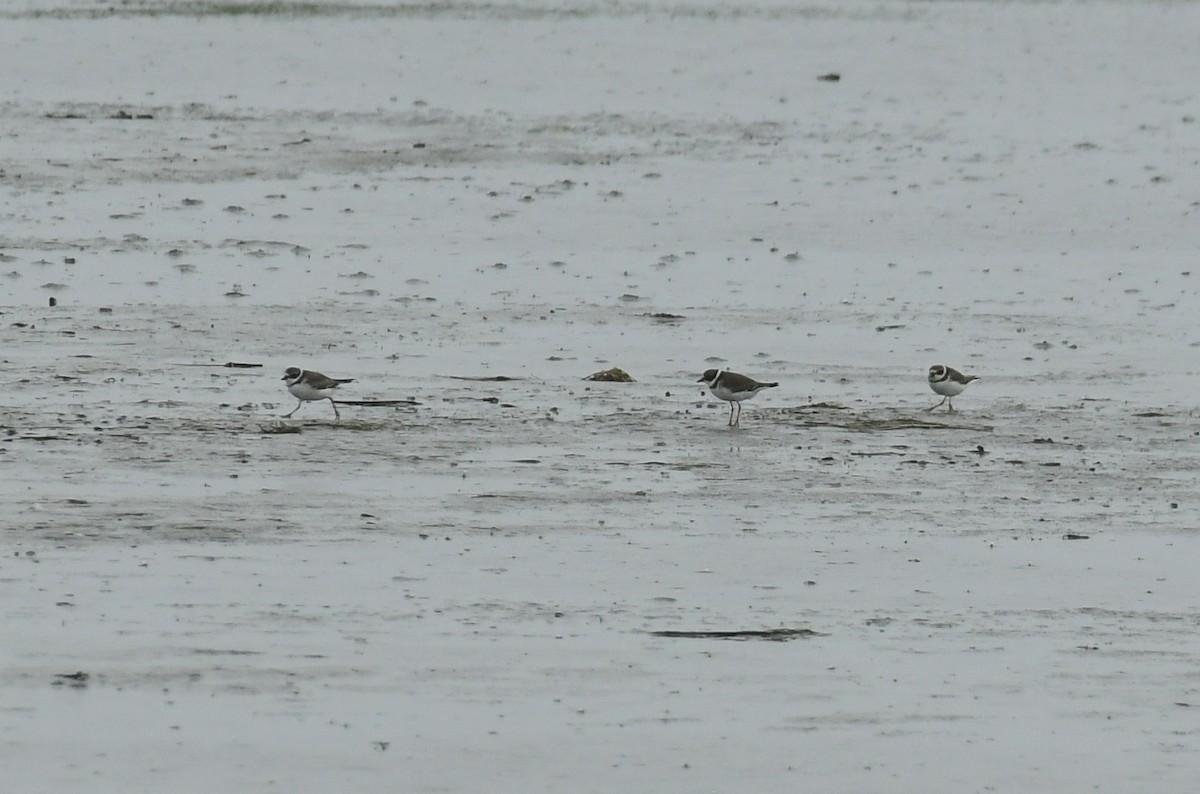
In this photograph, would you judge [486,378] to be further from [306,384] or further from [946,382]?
[946,382]

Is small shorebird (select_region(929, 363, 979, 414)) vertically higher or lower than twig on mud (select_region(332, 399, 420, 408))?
higher

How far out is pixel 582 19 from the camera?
43094mm

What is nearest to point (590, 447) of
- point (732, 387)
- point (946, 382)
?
point (732, 387)

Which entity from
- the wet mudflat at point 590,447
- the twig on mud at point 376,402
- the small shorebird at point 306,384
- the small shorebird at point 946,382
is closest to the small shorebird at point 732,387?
the wet mudflat at point 590,447

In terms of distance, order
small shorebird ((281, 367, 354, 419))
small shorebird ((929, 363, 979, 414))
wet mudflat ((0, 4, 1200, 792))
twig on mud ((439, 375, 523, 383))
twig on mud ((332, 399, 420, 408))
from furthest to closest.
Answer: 1. twig on mud ((439, 375, 523, 383))
2. small shorebird ((929, 363, 979, 414))
3. twig on mud ((332, 399, 420, 408))
4. small shorebird ((281, 367, 354, 419))
5. wet mudflat ((0, 4, 1200, 792))

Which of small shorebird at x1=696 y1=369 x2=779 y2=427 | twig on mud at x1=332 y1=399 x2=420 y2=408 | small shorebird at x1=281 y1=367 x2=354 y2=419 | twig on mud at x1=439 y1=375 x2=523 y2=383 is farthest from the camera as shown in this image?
twig on mud at x1=439 y1=375 x2=523 y2=383

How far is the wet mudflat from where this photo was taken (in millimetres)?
8234

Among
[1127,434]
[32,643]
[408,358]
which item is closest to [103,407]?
[408,358]

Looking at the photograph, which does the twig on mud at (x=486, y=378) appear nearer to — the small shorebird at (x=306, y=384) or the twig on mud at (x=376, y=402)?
the twig on mud at (x=376, y=402)

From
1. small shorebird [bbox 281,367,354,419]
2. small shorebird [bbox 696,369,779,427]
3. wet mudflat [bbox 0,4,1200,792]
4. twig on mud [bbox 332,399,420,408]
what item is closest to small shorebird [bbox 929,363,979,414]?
wet mudflat [bbox 0,4,1200,792]

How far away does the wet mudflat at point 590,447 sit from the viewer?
8234 mm

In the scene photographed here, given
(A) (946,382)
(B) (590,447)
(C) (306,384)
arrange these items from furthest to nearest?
1. (A) (946,382)
2. (C) (306,384)
3. (B) (590,447)

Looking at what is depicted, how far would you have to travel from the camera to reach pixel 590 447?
1364 cm

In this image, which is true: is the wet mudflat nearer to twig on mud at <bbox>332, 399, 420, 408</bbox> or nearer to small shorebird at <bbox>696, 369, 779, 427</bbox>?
twig on mud at <bbox>332, 399, 420, 408</bbox>
